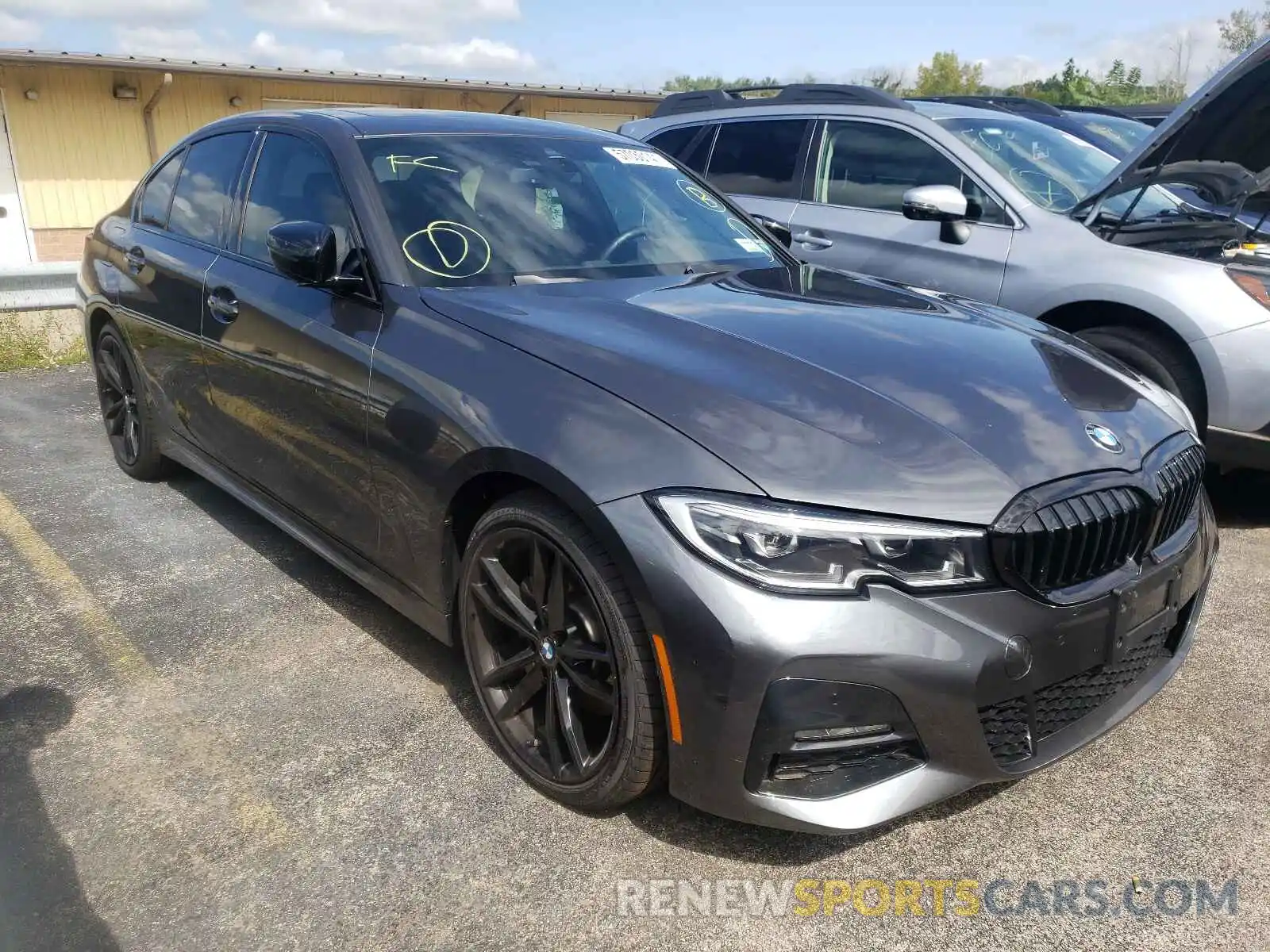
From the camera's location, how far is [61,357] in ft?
25.3

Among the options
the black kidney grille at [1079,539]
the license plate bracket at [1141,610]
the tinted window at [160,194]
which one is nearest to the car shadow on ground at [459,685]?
the license plate bracket at [1141,610]

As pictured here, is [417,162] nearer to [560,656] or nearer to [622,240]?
[622,240]

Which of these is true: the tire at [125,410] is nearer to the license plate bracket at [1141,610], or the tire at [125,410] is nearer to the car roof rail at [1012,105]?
the license plate bracket at [1141,610]

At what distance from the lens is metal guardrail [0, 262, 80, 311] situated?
23.9ft

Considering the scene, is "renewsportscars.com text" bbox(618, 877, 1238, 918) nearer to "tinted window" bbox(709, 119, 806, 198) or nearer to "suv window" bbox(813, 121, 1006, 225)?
"suv window" bbox(813, 121, 1006, 225)

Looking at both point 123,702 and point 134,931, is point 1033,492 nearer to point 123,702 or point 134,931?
point 134,931

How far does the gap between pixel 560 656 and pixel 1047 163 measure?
4.26 metres

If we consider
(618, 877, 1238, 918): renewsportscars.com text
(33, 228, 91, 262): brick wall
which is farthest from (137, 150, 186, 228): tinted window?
(33, 228, 91, 262): brick wall

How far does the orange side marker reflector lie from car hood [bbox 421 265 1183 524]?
0.39 m

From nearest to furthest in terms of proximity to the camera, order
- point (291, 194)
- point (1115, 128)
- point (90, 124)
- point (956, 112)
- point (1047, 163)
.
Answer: point (291, 194) < point (1047, 163) < point (956, 112) < point (1115, 128) < point (90, 124)

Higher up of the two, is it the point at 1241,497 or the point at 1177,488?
the point at 1177,488

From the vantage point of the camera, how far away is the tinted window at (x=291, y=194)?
309 cm

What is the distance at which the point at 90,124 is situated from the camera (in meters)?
15.1

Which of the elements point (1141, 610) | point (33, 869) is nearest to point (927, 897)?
point (1141, 610)
